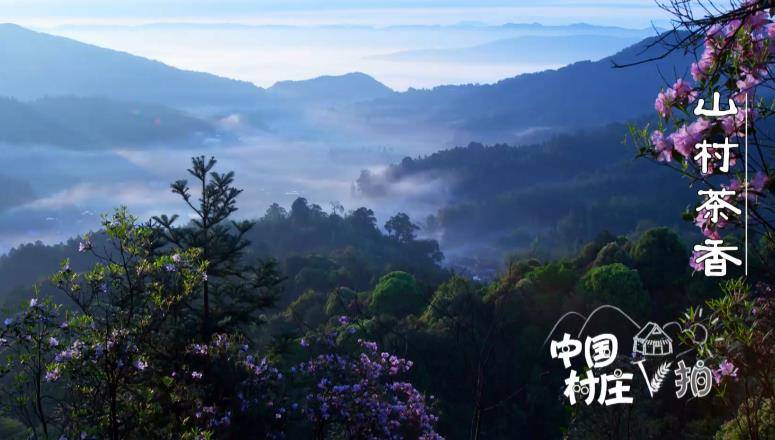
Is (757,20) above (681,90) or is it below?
above

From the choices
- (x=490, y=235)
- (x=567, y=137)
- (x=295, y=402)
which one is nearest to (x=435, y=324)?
(x=295, y=402)

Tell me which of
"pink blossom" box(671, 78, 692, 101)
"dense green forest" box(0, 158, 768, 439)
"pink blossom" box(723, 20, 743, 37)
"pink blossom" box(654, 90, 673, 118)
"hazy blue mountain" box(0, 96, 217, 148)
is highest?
"hazy blue mountain" box(0, 96, 217, 148)

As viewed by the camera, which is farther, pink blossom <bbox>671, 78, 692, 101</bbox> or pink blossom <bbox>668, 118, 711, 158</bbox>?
pink blossom <bbox>671, 78, 692, 101</bbox>

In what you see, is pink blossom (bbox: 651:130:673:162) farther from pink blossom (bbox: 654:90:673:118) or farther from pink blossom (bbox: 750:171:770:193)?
pink blossom (bbox: 750:171:770:193)

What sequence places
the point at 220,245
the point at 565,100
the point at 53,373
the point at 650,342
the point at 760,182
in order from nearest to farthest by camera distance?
the point at 760,182
the point at 53,373
the point at 650,342
the point at 220,245
the point at 565,100

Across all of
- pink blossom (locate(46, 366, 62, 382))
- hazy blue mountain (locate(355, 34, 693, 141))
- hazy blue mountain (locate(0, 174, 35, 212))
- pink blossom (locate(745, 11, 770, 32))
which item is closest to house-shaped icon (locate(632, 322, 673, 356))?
pink blossom (locate(745, 11, 770, 32))

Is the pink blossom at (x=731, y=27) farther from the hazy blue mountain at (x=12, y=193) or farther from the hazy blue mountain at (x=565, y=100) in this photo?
the hazy blue mountain at (x=565, y=100)

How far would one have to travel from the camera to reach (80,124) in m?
183

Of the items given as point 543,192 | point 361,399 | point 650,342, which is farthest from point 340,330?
point 543,192

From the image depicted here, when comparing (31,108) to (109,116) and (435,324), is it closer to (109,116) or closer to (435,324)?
(109,116)

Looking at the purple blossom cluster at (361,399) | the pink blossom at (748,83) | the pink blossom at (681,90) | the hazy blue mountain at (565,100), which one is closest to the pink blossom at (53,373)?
the purple blossom cluster at (361,399)

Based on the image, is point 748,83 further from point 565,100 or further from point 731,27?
point 565,100

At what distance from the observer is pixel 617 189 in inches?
3260

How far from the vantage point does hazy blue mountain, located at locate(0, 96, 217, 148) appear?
547ft
